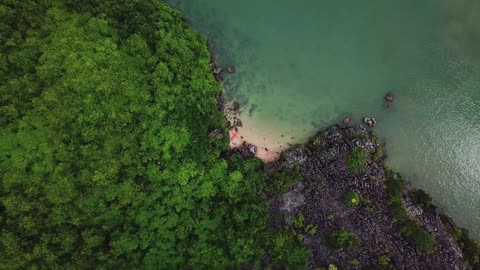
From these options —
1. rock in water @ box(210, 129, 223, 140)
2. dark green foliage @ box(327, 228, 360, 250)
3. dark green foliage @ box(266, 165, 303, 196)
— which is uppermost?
rock in water @ box(210, 129, 223, 140)

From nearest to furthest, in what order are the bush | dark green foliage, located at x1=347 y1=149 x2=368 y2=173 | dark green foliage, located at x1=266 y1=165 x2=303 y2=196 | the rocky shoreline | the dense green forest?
the dense green forest
the rocky shoreline
dark green foliage, located at x1=266 y1=165 x2=303 y2=196
the bush
dark green foliage, located at x1=347 y1=149 x2=368 y2=173

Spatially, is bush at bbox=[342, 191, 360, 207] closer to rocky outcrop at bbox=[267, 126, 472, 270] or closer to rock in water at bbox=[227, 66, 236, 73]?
rocky outcrop at bbox=[267, 126, 472, 270]

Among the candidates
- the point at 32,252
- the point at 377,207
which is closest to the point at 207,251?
the point at 32,252

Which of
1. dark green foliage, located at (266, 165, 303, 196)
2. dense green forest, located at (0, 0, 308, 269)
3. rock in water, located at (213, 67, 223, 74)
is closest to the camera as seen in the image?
dense green forest, located at (0, 0, 308, 269)

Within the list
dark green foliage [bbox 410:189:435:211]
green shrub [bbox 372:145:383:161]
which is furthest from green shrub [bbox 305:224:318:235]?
dark green foliage [bbox 410:189:435:211]

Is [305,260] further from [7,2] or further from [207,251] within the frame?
[7,2]

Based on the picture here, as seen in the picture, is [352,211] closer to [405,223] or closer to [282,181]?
[405,223]
